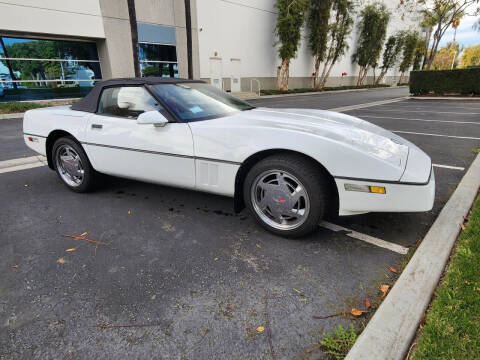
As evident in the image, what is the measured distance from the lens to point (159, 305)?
1.78m

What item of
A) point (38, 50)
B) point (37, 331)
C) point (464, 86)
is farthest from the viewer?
point (464, 86)

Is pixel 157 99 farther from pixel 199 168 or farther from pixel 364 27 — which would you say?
pixel 364 27

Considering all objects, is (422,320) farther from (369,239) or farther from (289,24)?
(289,24)

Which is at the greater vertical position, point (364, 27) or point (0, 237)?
point (364, 27)

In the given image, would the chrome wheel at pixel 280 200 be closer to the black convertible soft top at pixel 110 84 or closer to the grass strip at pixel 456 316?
the grass strip at pixel 456 316

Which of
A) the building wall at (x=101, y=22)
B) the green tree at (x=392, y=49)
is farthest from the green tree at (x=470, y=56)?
the building wall at (x=101, y=22)

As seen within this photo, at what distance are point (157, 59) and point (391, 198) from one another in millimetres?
19088

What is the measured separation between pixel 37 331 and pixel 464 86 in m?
21.5

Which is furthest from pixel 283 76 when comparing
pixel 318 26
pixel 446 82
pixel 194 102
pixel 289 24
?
pixel 194 102

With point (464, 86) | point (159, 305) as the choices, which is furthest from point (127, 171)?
point (464, 86)

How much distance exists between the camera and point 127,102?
3.05 metres

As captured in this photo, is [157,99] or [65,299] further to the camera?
[157,99]

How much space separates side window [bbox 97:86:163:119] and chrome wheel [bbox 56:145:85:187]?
0.68 metres

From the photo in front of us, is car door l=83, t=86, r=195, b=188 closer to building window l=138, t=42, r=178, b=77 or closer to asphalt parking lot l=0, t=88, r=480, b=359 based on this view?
asphalt parking lot l=0, t=88, r=480, b=359
